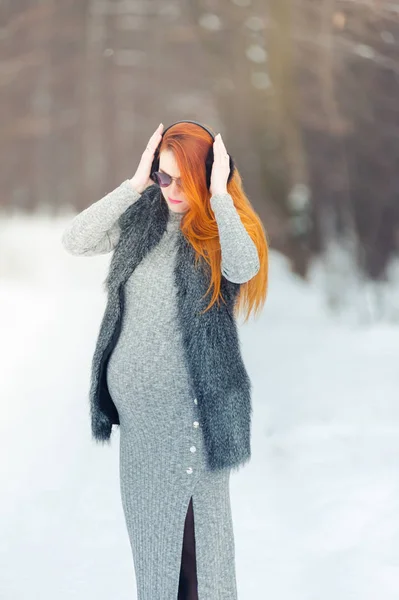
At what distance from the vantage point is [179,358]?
1164mm

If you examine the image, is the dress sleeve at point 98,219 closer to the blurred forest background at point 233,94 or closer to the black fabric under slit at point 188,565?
the black fabric under slit at point 188,565

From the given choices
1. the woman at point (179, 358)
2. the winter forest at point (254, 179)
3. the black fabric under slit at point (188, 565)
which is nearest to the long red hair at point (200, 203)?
the woman at point (179, 358)

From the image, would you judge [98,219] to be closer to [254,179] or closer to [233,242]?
[233,242]

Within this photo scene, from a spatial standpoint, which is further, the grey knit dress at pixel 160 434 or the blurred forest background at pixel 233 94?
the blurred forest background at pixel 233 94

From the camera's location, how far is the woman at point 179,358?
1.15 metres

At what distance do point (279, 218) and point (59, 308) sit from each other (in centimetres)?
102

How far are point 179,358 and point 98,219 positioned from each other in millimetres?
312

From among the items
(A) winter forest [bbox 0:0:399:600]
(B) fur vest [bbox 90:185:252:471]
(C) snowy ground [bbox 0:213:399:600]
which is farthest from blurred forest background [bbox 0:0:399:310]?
(B) fur vest [bbox 90:185:252:471]

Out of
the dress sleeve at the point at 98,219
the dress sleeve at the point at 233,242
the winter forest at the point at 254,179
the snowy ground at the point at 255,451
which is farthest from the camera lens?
the winter forest at the point at 254,179

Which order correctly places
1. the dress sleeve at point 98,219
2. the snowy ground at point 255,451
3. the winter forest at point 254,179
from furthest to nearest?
1. the winter forest at point 254,179
2. the snowy ground at point 255,451
3. the dress sleeve at point 98,219

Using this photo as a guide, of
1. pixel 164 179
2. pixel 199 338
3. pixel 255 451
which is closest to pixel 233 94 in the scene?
pixel 255 451

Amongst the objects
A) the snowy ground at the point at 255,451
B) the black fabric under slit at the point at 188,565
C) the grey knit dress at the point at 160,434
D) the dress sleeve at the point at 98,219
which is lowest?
the snowy ground at the point at 255,451

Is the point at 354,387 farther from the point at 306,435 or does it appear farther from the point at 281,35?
the point at 281,35

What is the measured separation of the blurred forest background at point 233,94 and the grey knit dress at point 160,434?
152 cm
